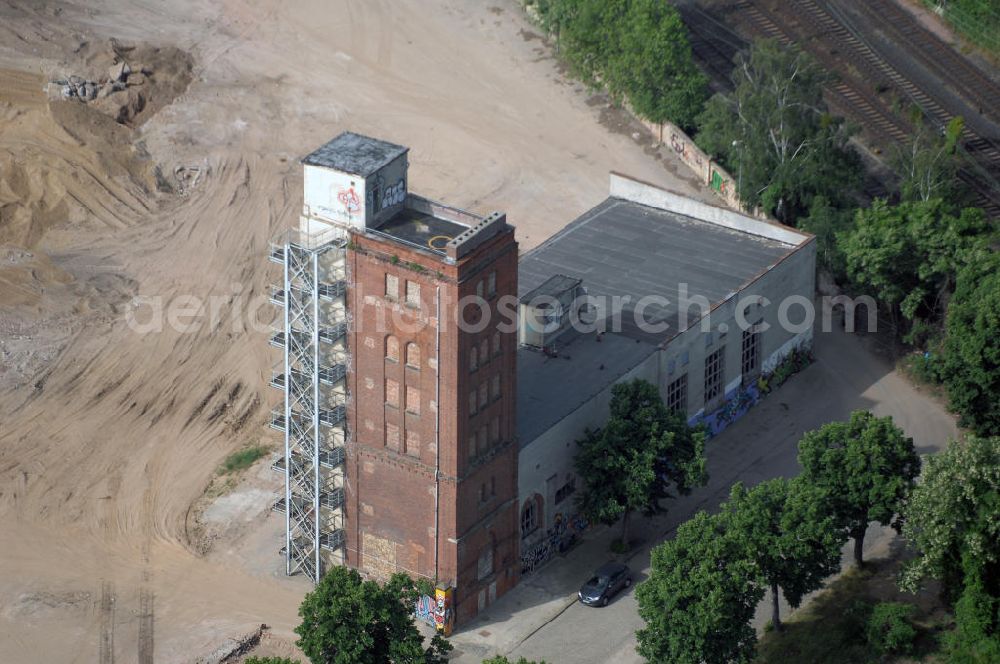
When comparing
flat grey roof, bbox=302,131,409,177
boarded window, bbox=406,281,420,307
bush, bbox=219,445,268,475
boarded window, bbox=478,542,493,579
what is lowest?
bush, bbox=219,445,268,475

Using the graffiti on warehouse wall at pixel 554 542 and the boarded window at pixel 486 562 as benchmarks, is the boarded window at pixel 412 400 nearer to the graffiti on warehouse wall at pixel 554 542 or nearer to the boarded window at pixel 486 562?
the boarded window at pixel 486 562

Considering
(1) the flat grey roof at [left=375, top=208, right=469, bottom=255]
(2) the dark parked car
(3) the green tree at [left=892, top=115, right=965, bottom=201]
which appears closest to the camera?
(1) the flat grey roof at [left=375, top=208, right=469, bottom=255]

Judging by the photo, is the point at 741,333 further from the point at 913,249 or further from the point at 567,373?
the point at 567,373

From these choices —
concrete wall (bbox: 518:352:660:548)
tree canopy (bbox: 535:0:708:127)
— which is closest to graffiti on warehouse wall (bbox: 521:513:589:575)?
concrete wall (bbox: 518:352:660:548)

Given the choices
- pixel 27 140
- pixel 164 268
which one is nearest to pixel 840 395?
pixel 164 268

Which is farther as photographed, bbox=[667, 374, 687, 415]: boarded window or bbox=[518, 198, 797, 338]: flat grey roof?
bbox=[518, 198, 797, 338]: flat grey roof

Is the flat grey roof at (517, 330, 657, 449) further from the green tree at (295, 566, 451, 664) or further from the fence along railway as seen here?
the fence along railway

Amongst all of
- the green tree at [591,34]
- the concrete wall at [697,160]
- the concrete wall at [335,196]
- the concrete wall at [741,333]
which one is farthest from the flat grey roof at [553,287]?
the green tree at [591,34]
